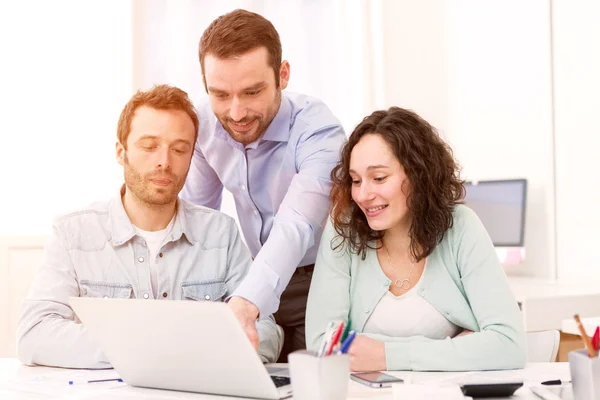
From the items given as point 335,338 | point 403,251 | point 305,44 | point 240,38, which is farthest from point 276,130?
point 305,44

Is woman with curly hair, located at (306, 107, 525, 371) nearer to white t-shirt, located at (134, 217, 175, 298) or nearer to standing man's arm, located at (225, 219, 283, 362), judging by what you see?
standing man's arm, located at (225, 219, 283, 362)

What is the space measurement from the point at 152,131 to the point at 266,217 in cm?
53

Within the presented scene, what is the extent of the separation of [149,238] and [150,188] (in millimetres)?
134

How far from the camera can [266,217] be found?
2.27 m

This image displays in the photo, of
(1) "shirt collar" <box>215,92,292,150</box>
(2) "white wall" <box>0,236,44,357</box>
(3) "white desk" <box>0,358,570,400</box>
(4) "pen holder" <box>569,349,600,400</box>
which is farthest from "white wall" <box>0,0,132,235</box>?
(4) "pen holder" <box>569,349,600,400</box>

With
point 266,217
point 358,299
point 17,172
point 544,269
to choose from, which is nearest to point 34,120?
point 17,172

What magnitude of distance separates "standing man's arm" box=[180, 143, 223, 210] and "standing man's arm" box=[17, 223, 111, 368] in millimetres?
625

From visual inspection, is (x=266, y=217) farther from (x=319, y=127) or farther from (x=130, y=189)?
(x=130, y=189)

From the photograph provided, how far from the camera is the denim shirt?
5.42 ft

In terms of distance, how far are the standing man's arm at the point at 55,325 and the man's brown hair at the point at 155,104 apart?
12.5 inches

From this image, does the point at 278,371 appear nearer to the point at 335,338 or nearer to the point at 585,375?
the point at 335,338

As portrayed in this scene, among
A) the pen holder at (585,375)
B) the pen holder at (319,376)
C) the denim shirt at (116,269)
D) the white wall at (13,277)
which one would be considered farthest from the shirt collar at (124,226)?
the white wall at (13,277)

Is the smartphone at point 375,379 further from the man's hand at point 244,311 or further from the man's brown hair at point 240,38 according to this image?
the man's brown hair at point 240,38

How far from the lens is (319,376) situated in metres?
1.07
